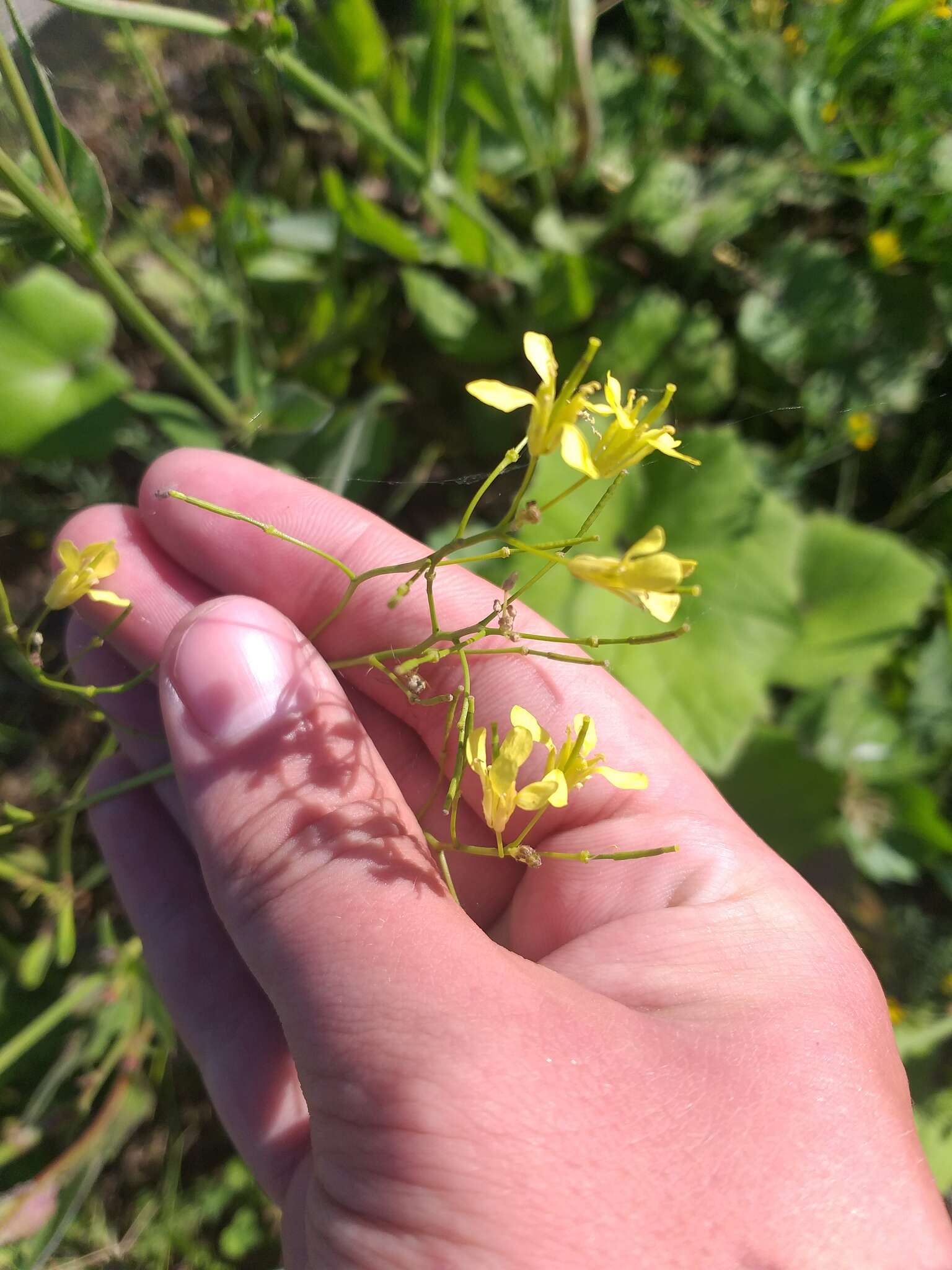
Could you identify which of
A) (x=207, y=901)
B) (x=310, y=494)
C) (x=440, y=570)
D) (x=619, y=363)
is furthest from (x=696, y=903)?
(x=619, y=363)

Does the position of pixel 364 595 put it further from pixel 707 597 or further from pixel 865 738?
pixel 865 738

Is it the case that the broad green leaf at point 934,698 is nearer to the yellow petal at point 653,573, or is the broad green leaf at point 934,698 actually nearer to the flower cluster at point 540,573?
the flower cluster at point 540,573

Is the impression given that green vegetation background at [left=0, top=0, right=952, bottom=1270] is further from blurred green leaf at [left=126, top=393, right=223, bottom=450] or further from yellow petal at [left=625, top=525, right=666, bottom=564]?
yellow petal at [left=625, top=525, right=666, bottom=564]

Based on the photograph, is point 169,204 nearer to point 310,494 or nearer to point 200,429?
point 200,429

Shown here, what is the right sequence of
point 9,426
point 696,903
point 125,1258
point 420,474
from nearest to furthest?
point 696,903
point 9,426
point 125,1258
point 420,474

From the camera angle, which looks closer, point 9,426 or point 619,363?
point 9,426

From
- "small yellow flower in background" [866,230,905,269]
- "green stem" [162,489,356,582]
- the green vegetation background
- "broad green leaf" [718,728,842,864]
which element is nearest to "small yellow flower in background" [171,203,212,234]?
the green vegetation background

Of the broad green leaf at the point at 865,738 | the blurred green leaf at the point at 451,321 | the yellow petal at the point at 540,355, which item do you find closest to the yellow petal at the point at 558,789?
the yellow petal at the point at 540,355
